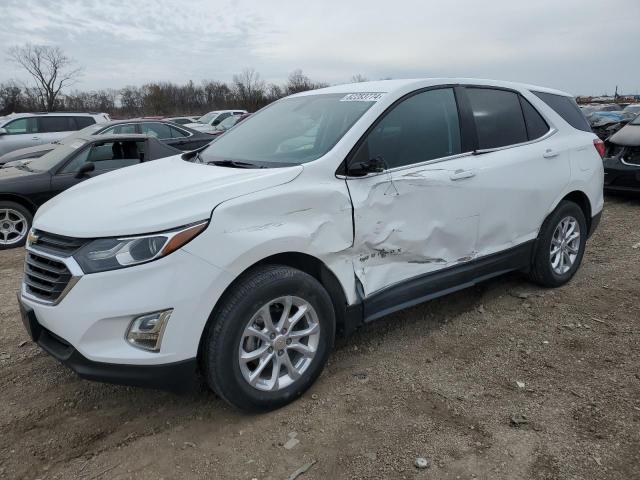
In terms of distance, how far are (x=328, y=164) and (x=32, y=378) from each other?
93.4 inches

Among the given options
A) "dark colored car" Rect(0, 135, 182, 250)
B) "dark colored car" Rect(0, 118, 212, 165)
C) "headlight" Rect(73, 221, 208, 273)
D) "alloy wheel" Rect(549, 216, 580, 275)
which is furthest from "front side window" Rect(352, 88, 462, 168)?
"dark colored car" Rect(0, 118, 212, 165)

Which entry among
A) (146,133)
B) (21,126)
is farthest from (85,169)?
(21,126)

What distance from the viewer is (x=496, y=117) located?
13.0 feet

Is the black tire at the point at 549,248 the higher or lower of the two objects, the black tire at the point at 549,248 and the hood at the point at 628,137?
the lower

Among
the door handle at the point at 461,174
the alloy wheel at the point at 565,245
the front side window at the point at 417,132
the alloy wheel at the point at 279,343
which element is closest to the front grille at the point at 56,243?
the alloy wheel at the point at 279,343

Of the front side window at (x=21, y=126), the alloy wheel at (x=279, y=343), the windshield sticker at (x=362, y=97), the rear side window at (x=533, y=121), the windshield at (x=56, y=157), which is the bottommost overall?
the alloy wheel at (x=279, y=343)

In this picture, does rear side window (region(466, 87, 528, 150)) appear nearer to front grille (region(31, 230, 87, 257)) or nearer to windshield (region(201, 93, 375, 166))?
windshield (region(201, 93, 375, 166))

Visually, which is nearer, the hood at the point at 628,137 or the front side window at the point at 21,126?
the hood at the point at 628,137

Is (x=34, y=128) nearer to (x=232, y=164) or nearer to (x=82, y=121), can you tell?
(x=82, y=121)

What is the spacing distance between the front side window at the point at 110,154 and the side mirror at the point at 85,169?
5.8 inches

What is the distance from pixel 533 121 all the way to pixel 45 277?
374cm

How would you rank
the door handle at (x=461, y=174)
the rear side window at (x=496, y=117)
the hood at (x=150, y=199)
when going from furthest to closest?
1. the rear side window at (x=496, y=117)
2. the door handle at (x=461, y=174)
3. the hood at (x=150, y=199)

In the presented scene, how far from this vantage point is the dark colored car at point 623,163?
7.84 metres

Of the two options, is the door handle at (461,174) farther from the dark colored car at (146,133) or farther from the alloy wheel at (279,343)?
the dark colored car at (146,133)
